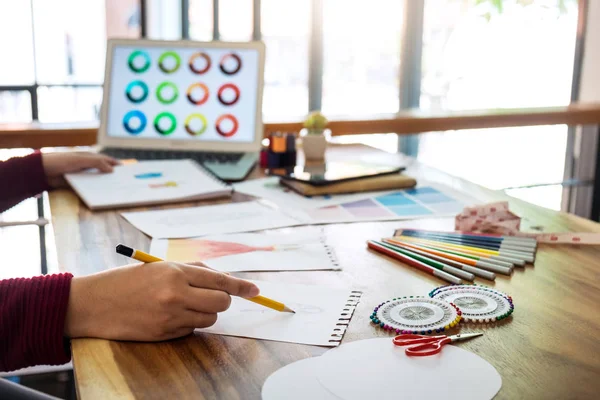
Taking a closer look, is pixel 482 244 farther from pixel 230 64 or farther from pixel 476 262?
pixel 230 64

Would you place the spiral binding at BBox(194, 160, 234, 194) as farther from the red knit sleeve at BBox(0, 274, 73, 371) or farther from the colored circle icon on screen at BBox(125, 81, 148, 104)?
the red knit sleeve at BBox(0, 274, 73, 371)

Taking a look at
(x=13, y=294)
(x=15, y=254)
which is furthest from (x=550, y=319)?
(x=15, y=254)

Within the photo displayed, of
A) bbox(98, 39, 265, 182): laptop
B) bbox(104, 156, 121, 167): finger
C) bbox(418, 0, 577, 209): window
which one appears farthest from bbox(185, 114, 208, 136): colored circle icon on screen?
bbox(418, 0, 577, 209): window

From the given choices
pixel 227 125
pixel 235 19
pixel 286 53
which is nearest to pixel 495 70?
pixel 286 53

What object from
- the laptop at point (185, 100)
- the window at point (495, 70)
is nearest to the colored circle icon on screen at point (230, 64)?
the laptop at point (185, 100)

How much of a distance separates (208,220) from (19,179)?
0.51 metres

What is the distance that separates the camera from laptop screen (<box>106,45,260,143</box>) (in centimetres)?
174

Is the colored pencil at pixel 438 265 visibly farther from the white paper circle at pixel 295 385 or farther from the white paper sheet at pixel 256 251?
the white paper circle at pixel 295 385

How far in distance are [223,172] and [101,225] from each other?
0.46 meters

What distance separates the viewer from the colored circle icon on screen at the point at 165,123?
1760 mm

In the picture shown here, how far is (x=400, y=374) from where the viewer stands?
65 centimetres

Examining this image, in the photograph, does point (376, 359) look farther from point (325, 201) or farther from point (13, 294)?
point (325, 201)

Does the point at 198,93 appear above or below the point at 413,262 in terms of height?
above

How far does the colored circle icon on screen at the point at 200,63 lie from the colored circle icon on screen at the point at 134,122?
7.2 inches
